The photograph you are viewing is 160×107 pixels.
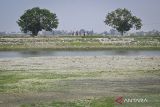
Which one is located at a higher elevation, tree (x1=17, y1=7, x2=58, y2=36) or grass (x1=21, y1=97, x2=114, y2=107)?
tree (x1=17, y1=7, x2=58, y2=36)

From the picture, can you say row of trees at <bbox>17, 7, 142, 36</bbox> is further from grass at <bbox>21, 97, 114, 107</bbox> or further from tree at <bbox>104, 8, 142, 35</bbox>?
grass at <bbox>21, 97, 114, 107</bbox>

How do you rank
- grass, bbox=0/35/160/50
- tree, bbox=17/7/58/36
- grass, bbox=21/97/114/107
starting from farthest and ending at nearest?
tree, bbox=17/7/58/36 → grass, bbox=0/35/160/50 → grass, bbox=21/97/114/107

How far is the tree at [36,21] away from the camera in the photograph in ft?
511

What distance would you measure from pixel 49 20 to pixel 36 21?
6.08 m

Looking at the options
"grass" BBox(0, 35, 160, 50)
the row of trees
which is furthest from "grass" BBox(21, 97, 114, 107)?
the row of trees

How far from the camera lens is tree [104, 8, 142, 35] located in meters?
164

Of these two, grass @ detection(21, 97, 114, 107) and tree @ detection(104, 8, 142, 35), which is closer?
grass @ detection(21, 97, 114, 107)

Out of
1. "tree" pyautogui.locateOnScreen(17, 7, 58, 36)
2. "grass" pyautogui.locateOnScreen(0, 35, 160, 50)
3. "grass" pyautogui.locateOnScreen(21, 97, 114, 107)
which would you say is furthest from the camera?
"tree" pyautogui.locateOnScreen(17, 7, 58, 36)

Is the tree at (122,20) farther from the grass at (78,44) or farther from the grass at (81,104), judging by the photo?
the grass at (81,104)

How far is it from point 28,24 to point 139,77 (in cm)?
12670

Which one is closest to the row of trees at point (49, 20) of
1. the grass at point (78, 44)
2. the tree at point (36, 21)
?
the tree at point (36, 21)

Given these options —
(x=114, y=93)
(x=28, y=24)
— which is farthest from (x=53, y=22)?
(x=114, y=93)

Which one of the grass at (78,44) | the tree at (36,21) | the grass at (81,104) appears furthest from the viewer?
the tree at (36,21)

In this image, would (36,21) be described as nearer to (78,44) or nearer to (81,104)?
(78,44)
